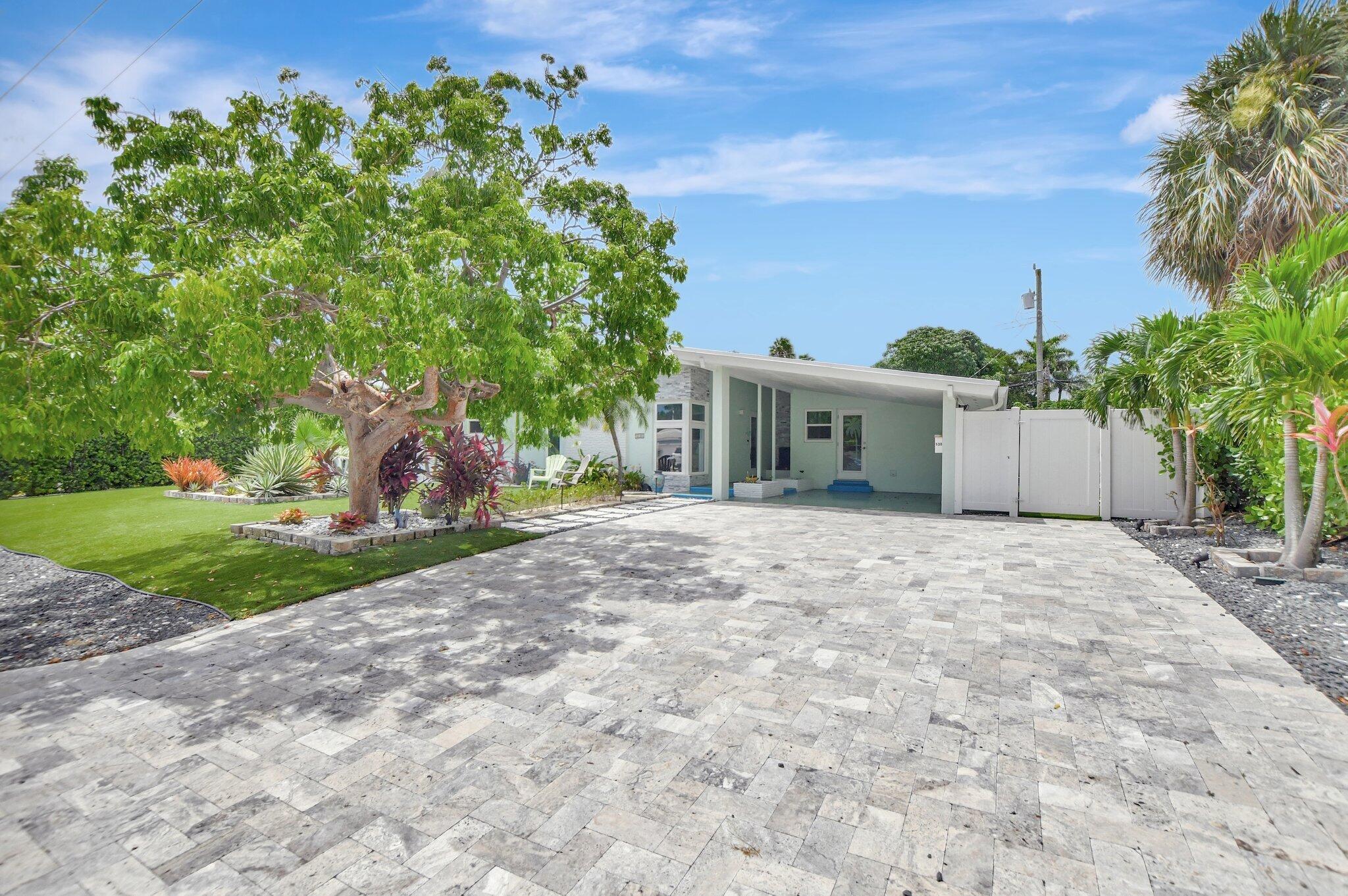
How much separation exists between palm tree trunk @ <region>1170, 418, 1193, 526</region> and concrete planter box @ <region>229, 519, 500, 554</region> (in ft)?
34.9

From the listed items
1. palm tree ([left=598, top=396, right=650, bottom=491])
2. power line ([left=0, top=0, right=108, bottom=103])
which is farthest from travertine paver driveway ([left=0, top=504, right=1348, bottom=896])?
palm tree ([left=598, top=396, right=650, bottom=491])

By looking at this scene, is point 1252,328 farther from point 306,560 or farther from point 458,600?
point 306,560

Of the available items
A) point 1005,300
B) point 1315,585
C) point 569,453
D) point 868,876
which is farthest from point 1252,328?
point 1005,300

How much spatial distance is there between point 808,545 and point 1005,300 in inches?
790

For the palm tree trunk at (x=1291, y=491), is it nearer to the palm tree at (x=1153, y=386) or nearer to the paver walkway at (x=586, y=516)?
the palm tree at (x=1153, y=386)

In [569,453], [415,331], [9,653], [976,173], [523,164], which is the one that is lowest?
[9,653]

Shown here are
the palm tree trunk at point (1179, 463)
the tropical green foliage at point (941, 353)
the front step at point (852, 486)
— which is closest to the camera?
the palm tree trunk at point (1179, 463)

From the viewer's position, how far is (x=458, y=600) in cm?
576

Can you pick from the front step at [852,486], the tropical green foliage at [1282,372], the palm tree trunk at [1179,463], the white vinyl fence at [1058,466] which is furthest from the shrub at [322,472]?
the palm tree trunk at [1179,463]

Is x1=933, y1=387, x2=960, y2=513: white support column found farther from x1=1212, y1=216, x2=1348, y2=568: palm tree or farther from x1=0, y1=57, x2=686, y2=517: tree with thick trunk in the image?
x1=0, y1=57, x2=686, y2=517: tree with thick trunk

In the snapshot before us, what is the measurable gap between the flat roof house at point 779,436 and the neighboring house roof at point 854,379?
57 millimetres

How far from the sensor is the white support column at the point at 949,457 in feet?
39.0

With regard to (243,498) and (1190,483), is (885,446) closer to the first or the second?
(1190,483)

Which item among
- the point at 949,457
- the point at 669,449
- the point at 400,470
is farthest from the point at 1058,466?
the point at 400,470
